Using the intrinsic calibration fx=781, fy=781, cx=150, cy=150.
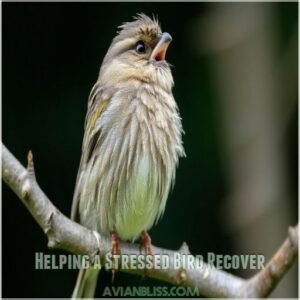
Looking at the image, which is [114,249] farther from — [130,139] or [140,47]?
[140,47]

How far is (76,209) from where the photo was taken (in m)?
4.14

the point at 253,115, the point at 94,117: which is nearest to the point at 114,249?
the point at 94,117

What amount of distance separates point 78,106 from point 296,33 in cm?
189

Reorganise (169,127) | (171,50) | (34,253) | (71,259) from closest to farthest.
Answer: (169,127)
(71,259)
(34,253)
(171,50)

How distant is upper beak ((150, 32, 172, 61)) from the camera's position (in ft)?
12.6

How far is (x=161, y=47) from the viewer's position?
12.8ft

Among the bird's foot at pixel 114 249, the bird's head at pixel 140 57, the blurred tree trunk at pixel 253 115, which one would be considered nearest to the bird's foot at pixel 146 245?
the bird's foot at pixel 114 249

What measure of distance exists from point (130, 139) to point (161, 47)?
49cm

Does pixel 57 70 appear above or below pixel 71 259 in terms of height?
above

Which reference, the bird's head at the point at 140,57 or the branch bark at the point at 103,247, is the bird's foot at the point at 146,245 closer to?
the branch bark at the point at 103,247

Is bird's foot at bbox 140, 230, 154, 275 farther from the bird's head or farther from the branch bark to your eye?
the bird's head

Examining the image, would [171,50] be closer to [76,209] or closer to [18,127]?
[18,127]

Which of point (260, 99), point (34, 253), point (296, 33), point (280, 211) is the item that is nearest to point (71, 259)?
point (34, 253)

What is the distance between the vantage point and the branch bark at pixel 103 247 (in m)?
2.92
